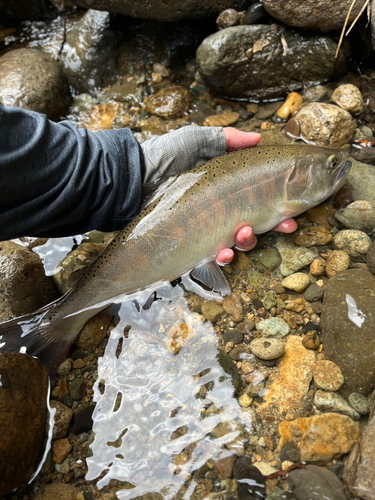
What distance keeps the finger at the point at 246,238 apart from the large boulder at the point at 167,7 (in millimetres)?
2714

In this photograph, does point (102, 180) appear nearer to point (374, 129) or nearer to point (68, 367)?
point (68, 367)

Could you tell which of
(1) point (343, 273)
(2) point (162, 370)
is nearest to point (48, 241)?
(2) point (162, 370)

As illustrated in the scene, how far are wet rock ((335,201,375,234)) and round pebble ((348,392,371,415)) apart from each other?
1298 mm

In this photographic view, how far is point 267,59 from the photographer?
12.4ft

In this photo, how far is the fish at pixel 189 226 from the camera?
2.72 meters

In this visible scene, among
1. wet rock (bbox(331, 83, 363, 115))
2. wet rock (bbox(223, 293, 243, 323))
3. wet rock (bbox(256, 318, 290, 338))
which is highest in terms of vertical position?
wet rock (bbox(331, 83, 363, 115))

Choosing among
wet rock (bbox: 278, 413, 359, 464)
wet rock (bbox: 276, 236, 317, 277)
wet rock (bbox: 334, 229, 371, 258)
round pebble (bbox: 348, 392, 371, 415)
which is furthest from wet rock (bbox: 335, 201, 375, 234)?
wet rock (bbox: 278, 413, 359, 464)

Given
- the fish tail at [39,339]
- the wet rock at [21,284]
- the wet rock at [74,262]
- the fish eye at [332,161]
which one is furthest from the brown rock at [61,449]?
the fish eye at [332,161]

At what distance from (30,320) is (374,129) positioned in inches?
134

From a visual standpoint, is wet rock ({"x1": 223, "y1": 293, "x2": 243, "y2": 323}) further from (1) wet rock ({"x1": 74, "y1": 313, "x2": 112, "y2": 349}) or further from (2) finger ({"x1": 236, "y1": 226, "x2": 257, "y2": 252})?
(1) wet rock ({"x1": 74, "y1": 313, "x2": 112, "y2": 349})

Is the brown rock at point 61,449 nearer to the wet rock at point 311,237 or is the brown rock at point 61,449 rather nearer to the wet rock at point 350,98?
the wet rock at point 311,237

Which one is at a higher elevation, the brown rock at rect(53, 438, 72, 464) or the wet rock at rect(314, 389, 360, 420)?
the brown rock at rect(53, 438, 72, 464)

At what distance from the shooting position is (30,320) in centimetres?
274

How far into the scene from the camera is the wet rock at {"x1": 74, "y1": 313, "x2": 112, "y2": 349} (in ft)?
9.12
